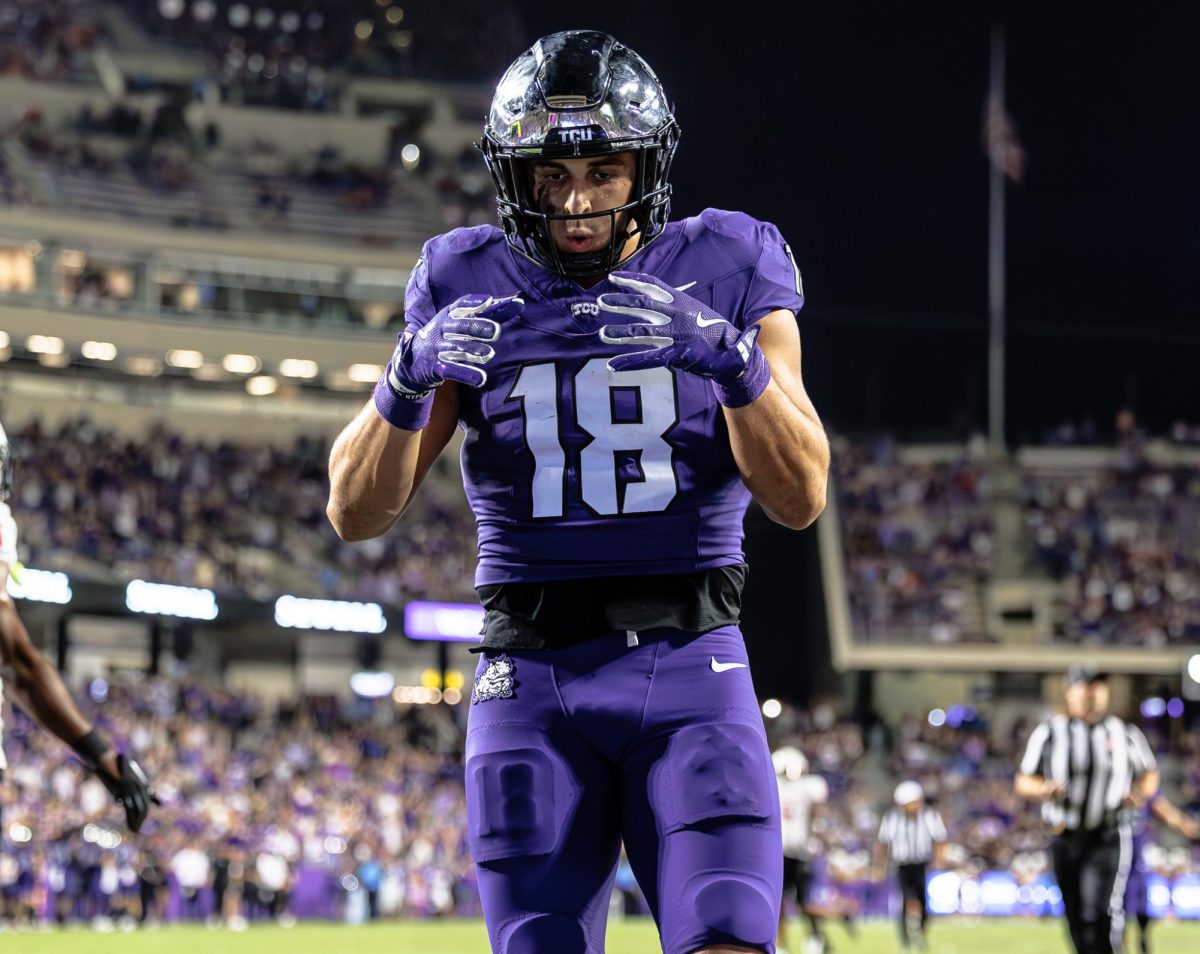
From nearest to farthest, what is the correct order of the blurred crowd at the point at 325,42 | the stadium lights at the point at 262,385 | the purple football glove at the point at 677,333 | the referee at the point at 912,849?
the purple football glove at the point at 677,333, the referee at the point at 912,849, the stadium lights at the point at 262,385, the blurred crowd at the point at 325,42

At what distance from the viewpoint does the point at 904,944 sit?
1684cm

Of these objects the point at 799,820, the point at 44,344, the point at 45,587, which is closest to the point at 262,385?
the point at 44,344

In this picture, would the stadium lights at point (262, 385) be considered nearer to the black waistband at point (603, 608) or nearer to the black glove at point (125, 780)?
the black glove at point (125, 780)

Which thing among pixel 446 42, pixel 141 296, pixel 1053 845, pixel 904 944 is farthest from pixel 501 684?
pixel 446 42

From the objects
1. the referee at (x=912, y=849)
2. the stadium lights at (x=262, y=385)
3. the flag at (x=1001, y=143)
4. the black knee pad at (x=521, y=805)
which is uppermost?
the flag at (x=1001, y=143)

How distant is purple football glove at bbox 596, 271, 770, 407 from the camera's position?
2.92m

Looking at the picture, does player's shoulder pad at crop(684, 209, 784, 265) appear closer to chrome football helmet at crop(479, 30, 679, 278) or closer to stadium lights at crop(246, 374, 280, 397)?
chrome football helmet at crop(479, 30, 679, 278)

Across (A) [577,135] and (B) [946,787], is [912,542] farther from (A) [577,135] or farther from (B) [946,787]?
(A) [577,135]

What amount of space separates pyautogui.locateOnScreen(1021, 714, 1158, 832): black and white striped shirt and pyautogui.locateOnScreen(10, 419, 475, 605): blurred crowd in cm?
1722

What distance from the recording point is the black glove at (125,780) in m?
5.34

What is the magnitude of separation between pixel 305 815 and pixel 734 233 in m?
19.7

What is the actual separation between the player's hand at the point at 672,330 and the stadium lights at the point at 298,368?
29096 millimetres

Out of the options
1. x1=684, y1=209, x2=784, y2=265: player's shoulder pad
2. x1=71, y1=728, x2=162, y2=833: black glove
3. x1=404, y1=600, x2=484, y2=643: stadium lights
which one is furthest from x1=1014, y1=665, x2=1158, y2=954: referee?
x1=404, y1=600, x2=484, y2=643: stadium lights

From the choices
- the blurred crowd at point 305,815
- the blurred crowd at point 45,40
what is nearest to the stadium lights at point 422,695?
the blurred crowd at point 305,815
